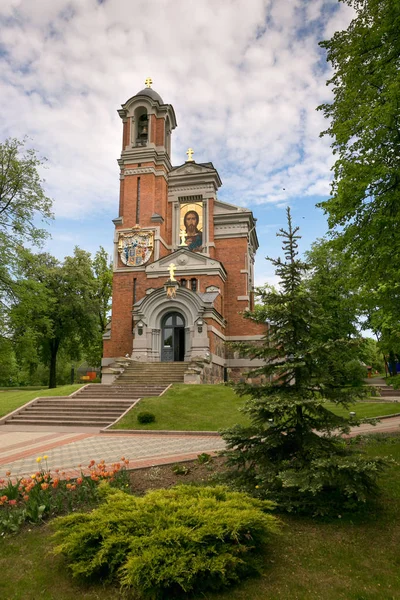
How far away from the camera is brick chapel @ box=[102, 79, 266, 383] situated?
26422 mm

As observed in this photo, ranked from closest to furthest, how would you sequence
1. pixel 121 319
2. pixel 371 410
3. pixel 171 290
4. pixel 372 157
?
1. pixel 372 157
2. pixel 371 410
3. pixel 171 290
4. pixel 121 319

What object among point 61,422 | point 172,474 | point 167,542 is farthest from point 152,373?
point 167,542

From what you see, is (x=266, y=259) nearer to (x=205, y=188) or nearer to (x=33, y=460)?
(x=33, y=460)

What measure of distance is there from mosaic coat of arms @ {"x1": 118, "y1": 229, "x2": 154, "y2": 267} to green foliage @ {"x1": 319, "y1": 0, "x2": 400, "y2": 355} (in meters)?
20.8

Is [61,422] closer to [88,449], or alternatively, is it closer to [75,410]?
[75,410]

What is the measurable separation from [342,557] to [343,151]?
31.1ft

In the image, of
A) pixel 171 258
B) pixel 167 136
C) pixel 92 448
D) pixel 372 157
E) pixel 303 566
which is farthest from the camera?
pixel 167 136

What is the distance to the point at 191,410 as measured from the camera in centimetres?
1641

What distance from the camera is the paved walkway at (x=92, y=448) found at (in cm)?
900

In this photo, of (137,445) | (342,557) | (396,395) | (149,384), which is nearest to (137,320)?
(149,384)

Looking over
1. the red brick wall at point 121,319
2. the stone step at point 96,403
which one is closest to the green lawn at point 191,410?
the stone step at point 96,403

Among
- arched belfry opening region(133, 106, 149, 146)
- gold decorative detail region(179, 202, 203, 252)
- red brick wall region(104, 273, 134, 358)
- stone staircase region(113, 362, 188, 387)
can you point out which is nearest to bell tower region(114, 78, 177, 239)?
arched belfry opening region(133, 106, 149, 146)

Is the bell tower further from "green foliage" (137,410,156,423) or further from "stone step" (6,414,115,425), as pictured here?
"green foliage" (137,410,156,423)

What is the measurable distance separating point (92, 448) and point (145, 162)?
25650 mm
